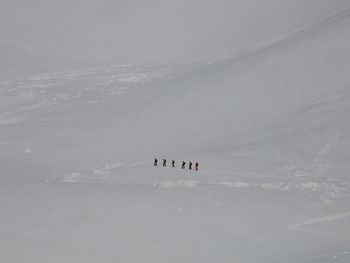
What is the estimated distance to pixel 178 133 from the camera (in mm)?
45031

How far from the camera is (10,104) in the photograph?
181 ft

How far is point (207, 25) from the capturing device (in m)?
80.3

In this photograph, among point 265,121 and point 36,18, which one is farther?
point 36,18

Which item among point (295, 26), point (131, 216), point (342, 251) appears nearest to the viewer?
point (342, 251)

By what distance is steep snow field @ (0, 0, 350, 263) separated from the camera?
84.9ft

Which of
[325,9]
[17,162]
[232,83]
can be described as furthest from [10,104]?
[325,9]

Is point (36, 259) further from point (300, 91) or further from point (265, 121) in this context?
point (300, 91)

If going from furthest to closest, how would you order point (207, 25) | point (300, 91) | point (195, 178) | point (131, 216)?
point (207, 25), point (300, 91), point (195, 178), point (131, 216)

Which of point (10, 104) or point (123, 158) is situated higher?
point (10, 104)

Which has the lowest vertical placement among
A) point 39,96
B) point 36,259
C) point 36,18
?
point 36,259

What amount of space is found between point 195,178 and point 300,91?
1529cm

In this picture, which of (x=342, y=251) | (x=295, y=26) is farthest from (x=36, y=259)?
(x=295, y=26)

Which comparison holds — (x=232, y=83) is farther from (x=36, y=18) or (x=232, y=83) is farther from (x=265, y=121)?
(x=36, y=18)

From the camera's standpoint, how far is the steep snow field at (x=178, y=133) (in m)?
25.9
